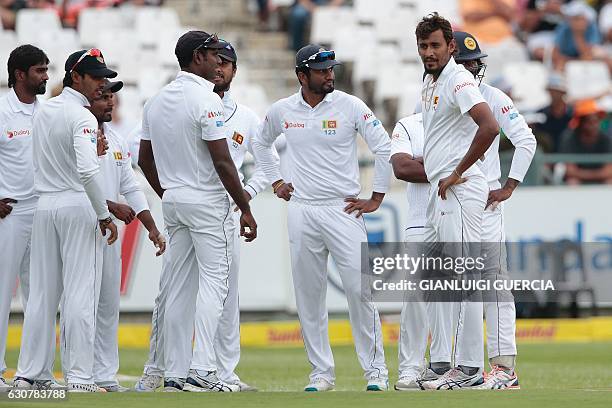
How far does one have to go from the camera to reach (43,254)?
953 centimetres

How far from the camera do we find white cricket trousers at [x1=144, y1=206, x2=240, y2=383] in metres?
10.0

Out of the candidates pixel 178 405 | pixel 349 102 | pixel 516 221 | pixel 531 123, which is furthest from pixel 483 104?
pixel 531 123

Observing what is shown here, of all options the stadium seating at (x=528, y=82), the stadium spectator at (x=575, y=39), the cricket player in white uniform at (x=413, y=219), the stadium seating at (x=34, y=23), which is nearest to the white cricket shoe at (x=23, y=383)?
the cricket player in white uniform at (x=413, y=219)

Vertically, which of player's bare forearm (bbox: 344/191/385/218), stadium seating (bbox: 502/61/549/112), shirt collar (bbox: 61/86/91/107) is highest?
stadium seating (bbox: 502/61/549/112)

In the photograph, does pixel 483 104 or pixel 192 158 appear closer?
pixel 483 104

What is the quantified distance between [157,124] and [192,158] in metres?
0.35

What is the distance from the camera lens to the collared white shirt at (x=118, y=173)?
999 centimetres

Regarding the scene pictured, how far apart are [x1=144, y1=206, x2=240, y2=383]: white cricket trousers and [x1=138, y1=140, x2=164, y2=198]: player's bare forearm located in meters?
0.66

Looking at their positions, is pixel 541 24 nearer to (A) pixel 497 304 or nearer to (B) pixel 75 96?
(A) pixel 497 304

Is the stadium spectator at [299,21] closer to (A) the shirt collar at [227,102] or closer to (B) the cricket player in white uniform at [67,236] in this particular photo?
(A) the shirt collar at [227,102]

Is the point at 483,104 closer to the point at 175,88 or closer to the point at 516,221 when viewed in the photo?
the point at 175,88

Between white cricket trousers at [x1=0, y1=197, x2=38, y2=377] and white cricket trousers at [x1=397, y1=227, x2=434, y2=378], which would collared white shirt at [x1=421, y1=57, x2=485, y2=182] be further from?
white cricket trousers at [x1=0, y1=197, x2=38, y2=377]

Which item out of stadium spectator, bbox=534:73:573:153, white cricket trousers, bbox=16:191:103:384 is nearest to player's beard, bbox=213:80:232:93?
white cricket trousers, bbox=16:191:103:384

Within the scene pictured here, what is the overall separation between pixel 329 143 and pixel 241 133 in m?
0.97
